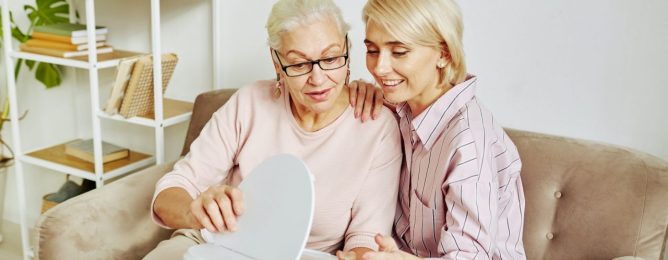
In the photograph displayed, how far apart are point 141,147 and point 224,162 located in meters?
1.19

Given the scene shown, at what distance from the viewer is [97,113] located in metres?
2.12

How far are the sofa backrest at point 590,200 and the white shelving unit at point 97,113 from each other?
126 centimetres

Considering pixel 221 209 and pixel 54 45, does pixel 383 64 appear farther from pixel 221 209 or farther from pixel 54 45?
pixel 54 45

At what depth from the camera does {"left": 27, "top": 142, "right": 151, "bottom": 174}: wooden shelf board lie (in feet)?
7.24

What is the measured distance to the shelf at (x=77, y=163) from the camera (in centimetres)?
217

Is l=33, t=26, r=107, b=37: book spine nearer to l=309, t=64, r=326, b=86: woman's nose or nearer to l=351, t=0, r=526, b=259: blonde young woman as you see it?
l=309, t=64, r=326, b=86: woman's nose

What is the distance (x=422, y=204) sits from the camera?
1.30 metres

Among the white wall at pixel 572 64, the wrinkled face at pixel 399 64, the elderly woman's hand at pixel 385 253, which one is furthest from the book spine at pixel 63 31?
the elderly woman's hand at pixel 385 253

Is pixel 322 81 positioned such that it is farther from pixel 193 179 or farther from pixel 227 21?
pixel 227 21

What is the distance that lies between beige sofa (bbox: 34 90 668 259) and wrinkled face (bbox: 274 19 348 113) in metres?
0.56

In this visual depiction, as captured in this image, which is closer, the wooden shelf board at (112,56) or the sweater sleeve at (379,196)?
the sweater sleeve at (379,196)

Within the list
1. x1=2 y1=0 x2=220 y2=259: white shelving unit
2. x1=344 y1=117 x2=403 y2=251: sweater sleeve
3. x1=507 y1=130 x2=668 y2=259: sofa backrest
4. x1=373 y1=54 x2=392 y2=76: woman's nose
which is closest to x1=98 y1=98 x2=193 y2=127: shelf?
x1=2 y1=0 x2=220 y2=259: white shelving unit

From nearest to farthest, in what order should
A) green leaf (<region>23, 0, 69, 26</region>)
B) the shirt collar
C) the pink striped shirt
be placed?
the pink striped shirt, the shirt collar, green leaf (<region>23, 0, 69, 26</region>)

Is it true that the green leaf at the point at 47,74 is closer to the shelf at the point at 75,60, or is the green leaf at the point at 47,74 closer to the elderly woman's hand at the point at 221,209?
the shelf at the point at 75,60
